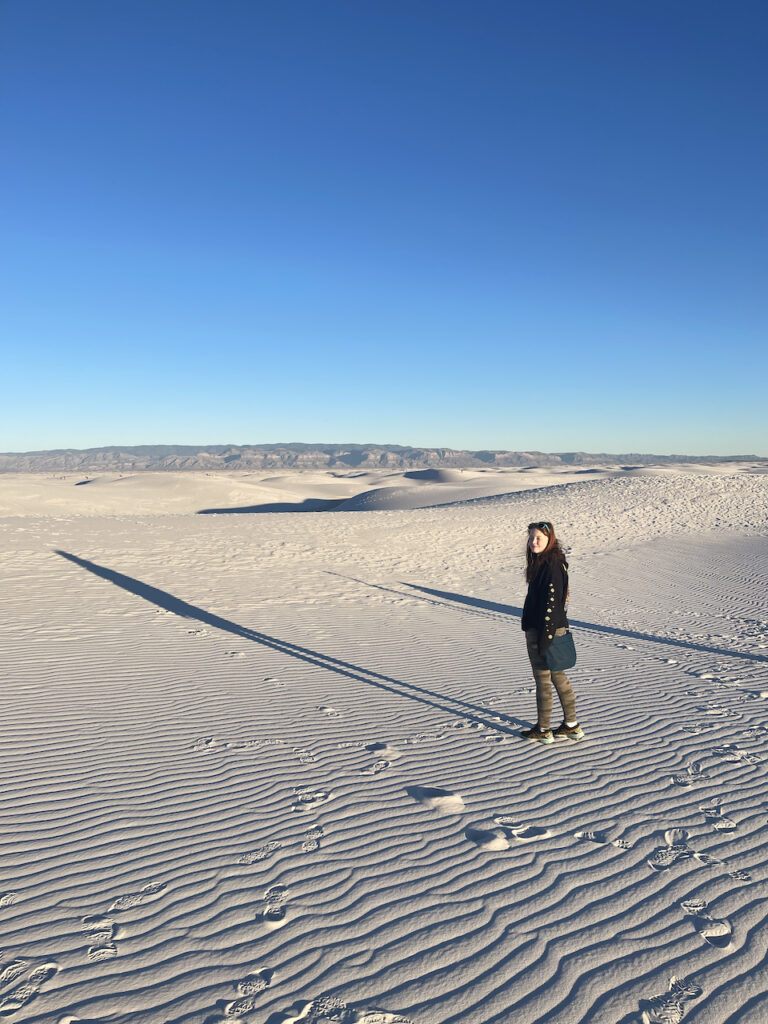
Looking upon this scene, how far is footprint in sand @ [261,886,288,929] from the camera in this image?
10.8 feet

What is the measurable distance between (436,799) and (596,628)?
7417 mm

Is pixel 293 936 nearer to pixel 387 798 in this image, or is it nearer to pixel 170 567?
pixel 387 798

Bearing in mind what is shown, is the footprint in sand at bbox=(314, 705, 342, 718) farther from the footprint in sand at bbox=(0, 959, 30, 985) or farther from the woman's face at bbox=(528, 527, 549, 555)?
the footprint in sand at bbox=(0, 959, 30, 985)

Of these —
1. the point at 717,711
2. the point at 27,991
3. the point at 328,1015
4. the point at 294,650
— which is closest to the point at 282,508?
the point at 294,650

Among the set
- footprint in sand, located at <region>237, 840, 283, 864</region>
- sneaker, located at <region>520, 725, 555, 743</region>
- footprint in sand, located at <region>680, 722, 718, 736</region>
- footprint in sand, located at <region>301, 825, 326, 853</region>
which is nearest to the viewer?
footprint in sand, located at <region>237, 840, 283, 864</region>

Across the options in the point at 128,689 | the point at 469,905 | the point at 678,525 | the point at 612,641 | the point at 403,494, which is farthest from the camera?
the point at 403,494

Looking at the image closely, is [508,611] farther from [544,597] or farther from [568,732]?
[544,597]

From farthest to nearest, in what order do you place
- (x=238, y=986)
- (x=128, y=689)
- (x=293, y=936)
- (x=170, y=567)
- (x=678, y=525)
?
1. (x=678, y=525)
2. (x=170, y=567)
3. (x=128, y=689)
4. (x=293, y=936)
5. (x=238, y=986)

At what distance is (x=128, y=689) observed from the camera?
23.2ft

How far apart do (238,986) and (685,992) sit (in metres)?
2.04

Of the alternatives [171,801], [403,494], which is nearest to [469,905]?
[171,801]

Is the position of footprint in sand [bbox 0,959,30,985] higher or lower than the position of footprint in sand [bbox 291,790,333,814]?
higher

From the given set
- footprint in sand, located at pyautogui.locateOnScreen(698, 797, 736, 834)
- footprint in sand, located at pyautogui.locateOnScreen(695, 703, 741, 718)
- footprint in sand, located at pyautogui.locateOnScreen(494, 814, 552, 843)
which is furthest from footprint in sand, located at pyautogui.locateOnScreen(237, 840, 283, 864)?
footprint in sand, located at pyautogui.locateOnScreen(695, 703, 741, 718)

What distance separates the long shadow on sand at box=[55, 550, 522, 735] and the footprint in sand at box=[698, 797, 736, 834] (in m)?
Answer: 1.90
